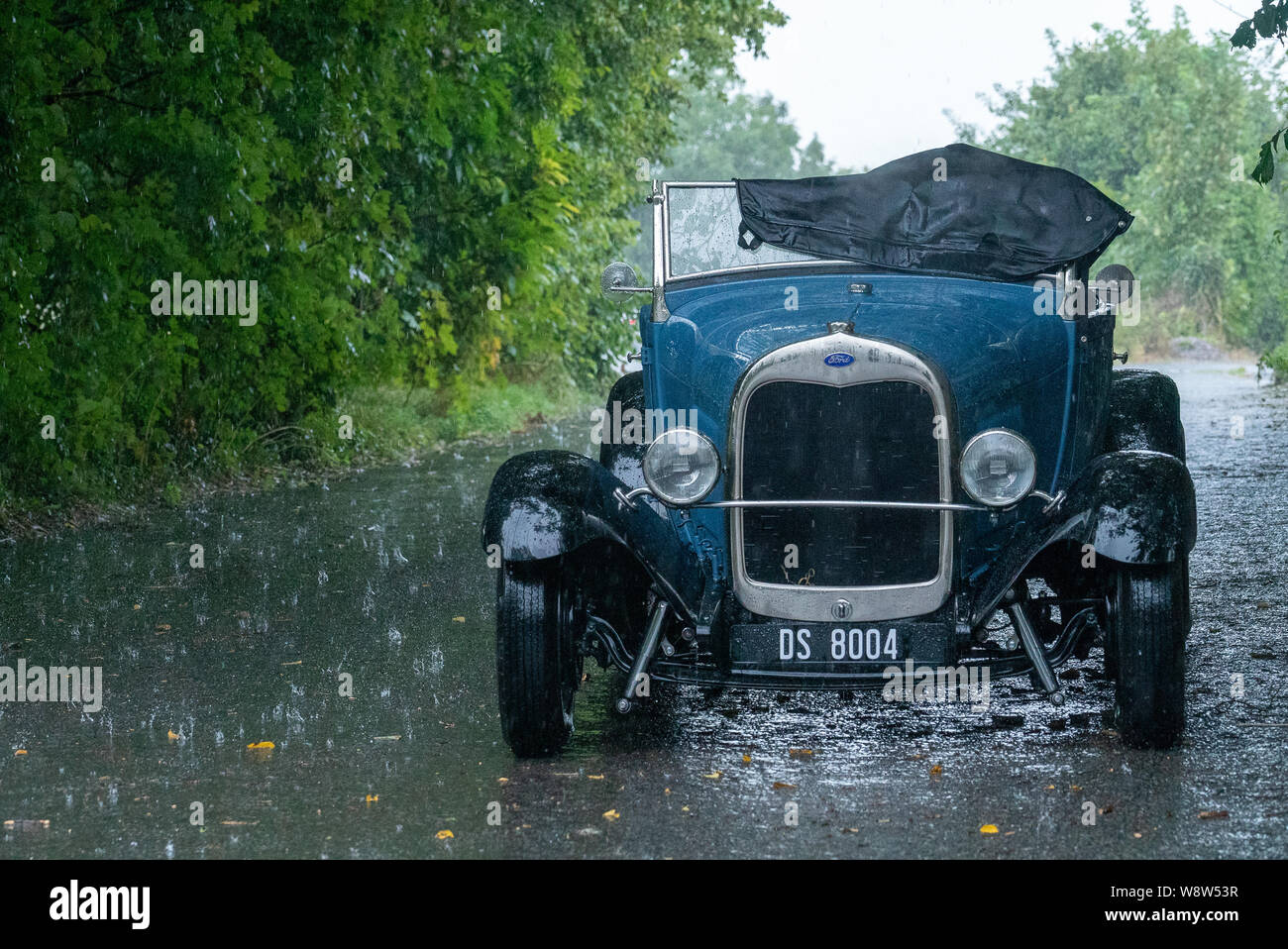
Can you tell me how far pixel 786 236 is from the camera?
6914 mm

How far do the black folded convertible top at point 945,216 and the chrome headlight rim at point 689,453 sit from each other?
1.21 metres

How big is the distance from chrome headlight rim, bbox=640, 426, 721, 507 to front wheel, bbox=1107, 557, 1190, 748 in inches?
59.2

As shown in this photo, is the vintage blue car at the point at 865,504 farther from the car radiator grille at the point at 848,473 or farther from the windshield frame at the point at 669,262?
the windshield frame at the point at 669,262

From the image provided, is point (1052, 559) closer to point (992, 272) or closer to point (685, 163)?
point (992, 272)

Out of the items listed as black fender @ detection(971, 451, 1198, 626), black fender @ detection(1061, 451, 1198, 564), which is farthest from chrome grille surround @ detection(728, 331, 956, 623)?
black fender @ detection(1061, 451, 1198, 564)

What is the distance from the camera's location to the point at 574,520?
5828 millimetres

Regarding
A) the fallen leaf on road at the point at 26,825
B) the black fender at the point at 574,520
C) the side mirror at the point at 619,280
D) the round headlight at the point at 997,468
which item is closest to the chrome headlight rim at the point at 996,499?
the round headlight at the point at 997,468

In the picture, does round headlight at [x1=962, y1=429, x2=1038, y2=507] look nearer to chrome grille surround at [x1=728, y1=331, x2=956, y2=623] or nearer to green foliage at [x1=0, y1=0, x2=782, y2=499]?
chrome grille surround at [x1=728, y1=331, x2=956, y2=623]

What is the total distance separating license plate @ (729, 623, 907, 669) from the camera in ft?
18.6

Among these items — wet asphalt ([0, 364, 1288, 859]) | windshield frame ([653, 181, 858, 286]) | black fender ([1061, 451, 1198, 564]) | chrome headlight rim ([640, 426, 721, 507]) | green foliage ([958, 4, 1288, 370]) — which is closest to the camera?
wet asphalt ([0, 364, 1288, 859])

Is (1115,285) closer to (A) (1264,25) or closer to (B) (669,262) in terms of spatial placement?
(B) (669,262)

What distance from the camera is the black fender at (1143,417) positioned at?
7840 mm

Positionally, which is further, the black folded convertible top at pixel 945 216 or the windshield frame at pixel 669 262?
the windshield frame at pixel 669 262
